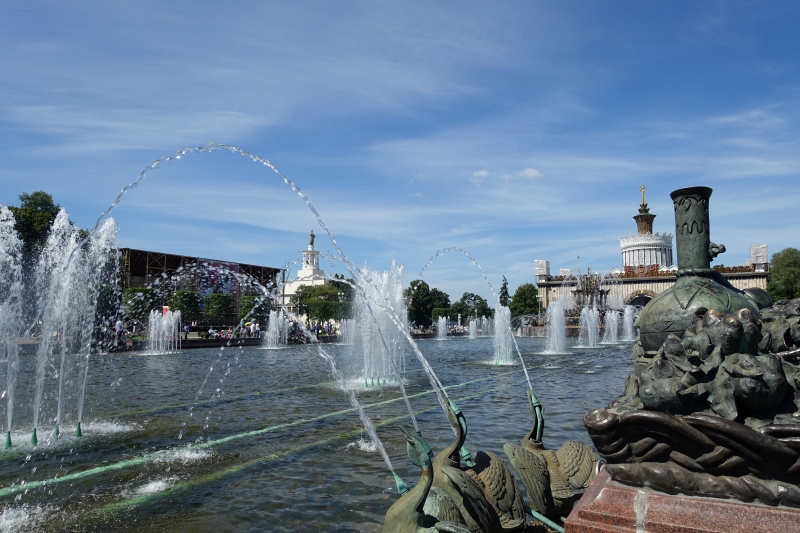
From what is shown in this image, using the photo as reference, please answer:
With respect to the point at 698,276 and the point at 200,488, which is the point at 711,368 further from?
the point at 200,488

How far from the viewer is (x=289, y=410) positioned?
10.8 metres

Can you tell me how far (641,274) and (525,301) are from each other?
53.5ft

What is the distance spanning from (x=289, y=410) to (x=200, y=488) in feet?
15.4

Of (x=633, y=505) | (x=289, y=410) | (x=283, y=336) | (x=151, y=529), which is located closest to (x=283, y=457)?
(x=151, y=529)

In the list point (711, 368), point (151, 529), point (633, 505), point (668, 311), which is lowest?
point (151, 529)

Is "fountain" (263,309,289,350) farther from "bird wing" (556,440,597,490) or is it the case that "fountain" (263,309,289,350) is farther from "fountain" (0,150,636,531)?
"bird wing" (556,440,597,490)

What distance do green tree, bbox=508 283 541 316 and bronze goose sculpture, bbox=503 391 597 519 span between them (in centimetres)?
7812

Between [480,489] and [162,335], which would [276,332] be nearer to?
[162,335]

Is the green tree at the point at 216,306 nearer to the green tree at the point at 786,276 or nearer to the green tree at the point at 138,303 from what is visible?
the green tree at the point at 138,303

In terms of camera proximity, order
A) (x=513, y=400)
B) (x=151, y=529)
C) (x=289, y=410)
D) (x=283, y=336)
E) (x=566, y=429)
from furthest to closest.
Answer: (x=283, y=336)
(x=513, y=400)
(x=289, y=410)
(x=566, y=429)
(x=151, y=529)

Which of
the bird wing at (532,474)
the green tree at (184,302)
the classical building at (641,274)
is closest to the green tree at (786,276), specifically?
the classical building at (641,274)

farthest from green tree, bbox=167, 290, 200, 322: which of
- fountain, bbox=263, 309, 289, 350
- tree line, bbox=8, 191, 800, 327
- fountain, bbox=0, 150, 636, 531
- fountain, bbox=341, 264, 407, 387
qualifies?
fountain, bbox=0, 150, 636, 531

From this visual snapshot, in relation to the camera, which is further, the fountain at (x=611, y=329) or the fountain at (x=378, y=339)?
the fountain at (x=611, y=329)

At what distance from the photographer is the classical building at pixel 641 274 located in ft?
227
